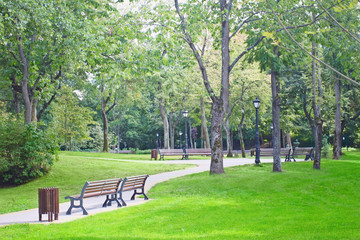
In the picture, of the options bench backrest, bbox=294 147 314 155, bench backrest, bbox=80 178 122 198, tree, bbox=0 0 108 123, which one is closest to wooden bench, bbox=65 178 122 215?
bench backrest, bbox=80 178 122 198

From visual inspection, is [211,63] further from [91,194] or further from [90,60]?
[91,194]

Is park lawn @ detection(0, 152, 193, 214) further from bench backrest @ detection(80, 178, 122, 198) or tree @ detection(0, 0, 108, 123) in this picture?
tree @ detection(0, 0, 108, 123)

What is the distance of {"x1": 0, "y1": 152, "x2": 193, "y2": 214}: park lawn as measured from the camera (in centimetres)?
1413

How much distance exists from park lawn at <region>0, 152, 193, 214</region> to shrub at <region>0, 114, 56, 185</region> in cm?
64

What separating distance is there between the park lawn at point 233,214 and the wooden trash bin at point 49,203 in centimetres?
84

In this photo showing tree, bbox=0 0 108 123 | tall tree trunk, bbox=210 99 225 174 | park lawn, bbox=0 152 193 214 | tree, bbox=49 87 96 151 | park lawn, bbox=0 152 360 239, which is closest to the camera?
park lawn, bbox=0 152 360 239

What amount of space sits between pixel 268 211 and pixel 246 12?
449 inches

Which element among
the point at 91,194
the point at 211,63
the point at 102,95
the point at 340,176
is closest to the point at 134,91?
the point at 102,95

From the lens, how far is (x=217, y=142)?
56.9 ft

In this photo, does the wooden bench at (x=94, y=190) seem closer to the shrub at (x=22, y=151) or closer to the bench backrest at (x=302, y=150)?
the shrub at (x=22, y=151)

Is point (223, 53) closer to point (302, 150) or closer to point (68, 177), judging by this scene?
point (68, 177)

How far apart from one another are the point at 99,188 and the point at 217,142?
7.43 m

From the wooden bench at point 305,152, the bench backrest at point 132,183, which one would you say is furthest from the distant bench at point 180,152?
the bench backrest at point 132,183

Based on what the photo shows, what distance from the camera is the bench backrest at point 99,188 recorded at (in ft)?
34.9
